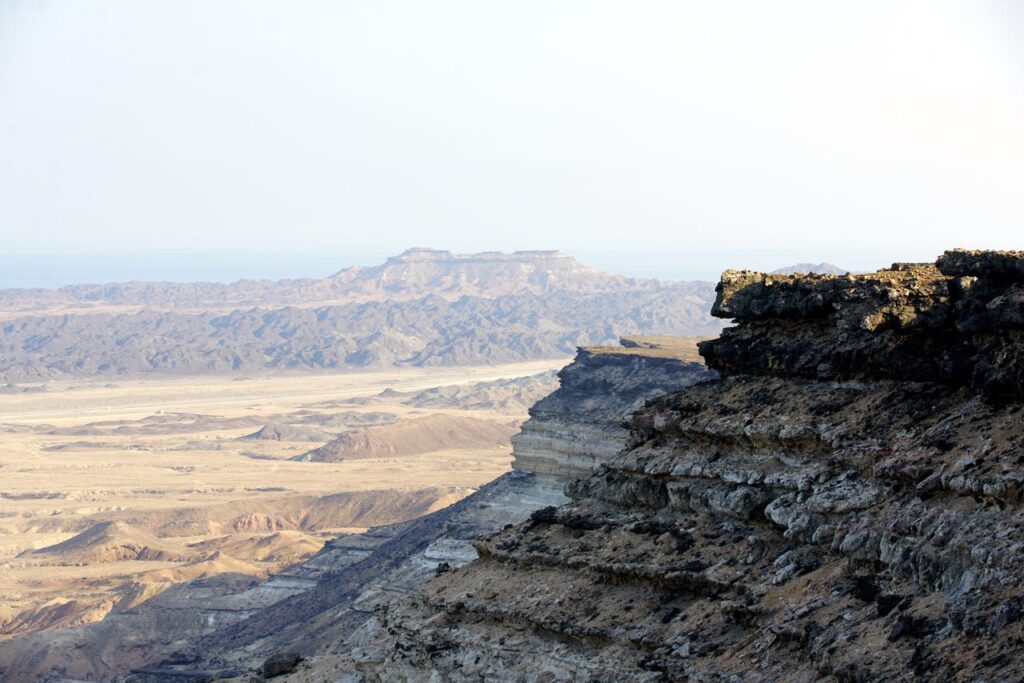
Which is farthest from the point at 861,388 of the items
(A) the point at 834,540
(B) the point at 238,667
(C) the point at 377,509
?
(C) the point at 377,509

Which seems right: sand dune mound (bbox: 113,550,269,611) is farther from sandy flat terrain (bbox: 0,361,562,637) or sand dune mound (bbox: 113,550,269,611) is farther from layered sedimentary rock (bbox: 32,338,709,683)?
layered sedimentary rock (bbox: 32,338,709,683)

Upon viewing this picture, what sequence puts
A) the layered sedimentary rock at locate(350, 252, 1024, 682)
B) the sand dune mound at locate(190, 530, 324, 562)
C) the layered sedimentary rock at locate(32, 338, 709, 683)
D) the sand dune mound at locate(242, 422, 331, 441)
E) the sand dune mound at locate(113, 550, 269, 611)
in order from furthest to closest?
the sand dune mound at locate(242, 422, 331, 441), the sand dune mound at locate(190, 530, 324, 562), the sand dune mound at locate(113, 550, 269, 611), the layered sedimentary rock at locate(32, 338, 709, 683), the layered sedimentary rock at locate(350, 252, 1024, 682)

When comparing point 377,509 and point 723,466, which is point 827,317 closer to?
point 723,466

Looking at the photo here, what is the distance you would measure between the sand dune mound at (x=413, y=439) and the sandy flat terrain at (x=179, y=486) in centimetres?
85

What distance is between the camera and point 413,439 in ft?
452

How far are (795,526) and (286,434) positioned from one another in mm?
126838

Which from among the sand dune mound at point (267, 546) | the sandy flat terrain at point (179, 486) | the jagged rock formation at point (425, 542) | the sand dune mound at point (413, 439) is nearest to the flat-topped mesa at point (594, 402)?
the jagged rock formation at point (425, 542)

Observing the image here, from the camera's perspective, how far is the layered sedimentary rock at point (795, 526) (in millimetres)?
20031

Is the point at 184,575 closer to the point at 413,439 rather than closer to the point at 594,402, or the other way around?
the point at 594,402

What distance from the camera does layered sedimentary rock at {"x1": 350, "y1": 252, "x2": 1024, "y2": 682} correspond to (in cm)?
2003

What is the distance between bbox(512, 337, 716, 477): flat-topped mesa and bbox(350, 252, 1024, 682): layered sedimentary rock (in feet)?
98.9

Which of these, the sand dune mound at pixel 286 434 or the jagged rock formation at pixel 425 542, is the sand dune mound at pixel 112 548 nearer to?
the jagged rock formation at pixel 425 542

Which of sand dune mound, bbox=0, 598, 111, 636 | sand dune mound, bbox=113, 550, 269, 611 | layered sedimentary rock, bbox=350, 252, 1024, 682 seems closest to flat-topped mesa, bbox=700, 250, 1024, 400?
layered sedimentary rock, bbox=350, 252, 1024, 682

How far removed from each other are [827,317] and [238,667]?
116 feet
